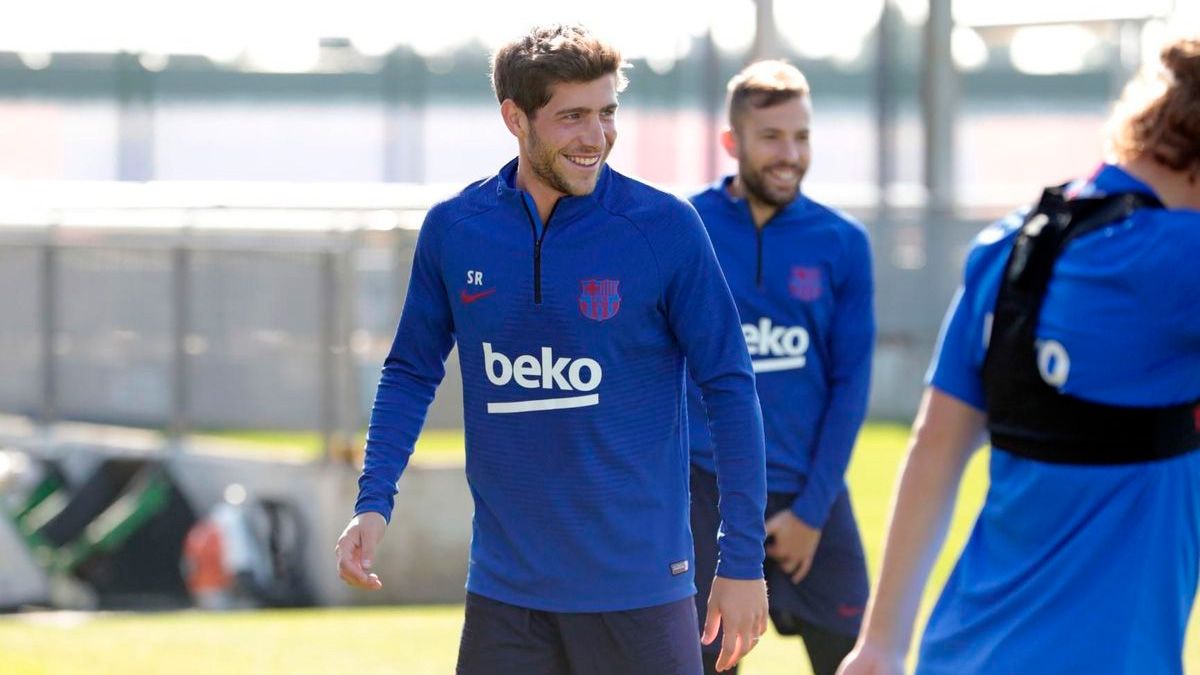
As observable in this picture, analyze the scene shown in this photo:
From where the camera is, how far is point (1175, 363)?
Result: 9.45 ft

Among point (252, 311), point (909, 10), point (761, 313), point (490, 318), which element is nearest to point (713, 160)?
point (909, 10)

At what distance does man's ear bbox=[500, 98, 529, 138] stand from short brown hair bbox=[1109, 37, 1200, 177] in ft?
4.58

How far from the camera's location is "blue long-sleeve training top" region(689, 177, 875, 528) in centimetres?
549

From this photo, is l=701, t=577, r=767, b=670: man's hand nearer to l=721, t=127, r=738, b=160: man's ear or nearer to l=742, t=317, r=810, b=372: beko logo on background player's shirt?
l=742, t=317, r=810, b=372: beko logo on background player's shirt

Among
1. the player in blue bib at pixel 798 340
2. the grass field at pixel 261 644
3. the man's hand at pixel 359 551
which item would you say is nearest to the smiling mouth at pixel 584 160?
the man's hand at pixel 359 551

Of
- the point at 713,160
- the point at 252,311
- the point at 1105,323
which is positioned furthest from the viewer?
the point at 713,160

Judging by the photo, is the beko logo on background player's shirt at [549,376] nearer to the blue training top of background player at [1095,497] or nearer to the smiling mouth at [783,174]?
the blue training top of background player at [1095,497]

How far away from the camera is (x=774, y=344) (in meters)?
5.50

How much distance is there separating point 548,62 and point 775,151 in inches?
67.5

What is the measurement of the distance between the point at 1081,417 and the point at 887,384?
1778cm

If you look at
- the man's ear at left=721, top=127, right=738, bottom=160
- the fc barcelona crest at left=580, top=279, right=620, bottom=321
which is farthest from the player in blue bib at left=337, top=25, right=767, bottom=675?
the man's ear at left=721, top=127, right=738, bottom=160

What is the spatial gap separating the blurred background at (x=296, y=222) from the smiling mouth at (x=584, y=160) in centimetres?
28

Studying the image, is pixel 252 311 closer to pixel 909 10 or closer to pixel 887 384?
pixel 887 384

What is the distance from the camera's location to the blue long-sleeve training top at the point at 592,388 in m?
3.90
